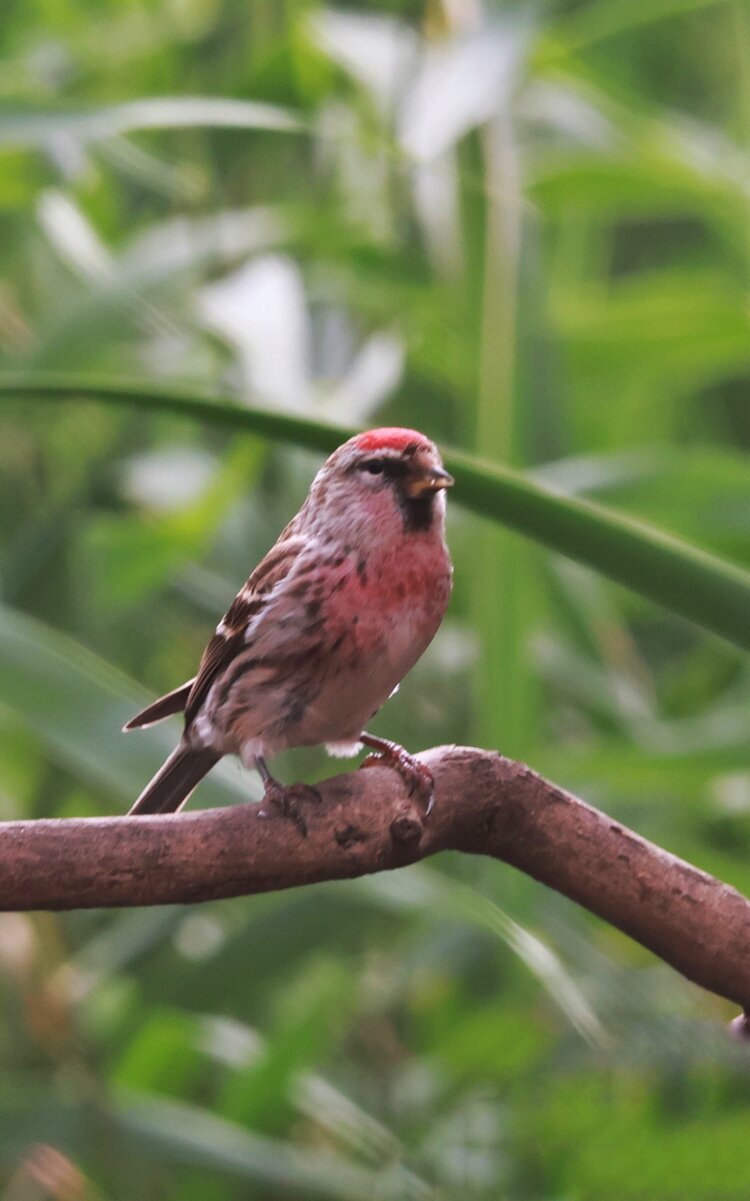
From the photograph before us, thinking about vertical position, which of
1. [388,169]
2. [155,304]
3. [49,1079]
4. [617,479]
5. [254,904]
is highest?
[388,169]

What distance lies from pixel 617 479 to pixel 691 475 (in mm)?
92

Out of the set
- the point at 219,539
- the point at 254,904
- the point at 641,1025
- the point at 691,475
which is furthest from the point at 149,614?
the point at 641,1025

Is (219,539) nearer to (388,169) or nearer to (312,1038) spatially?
(388,169)

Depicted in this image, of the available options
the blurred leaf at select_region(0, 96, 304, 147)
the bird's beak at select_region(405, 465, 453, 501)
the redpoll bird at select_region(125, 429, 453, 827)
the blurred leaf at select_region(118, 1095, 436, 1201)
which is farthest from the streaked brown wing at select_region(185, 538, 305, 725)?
the blurred leaf at select_region(118, 1095, 436, 1201)

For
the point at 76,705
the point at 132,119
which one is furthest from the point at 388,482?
the point at 132,119

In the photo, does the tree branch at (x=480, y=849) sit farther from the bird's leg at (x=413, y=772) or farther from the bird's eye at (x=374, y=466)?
the bird's eye at (x=374, y=466)

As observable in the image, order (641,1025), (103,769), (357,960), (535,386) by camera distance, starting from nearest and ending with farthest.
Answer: (103,769), (641,1025), (535,386), (357,960)

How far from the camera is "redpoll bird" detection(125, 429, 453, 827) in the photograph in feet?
3.19

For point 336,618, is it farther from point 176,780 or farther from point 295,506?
point 295,506

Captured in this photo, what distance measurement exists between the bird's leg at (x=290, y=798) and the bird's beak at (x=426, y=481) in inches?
8.0

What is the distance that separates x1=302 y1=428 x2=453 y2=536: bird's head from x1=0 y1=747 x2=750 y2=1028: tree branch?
174 mm

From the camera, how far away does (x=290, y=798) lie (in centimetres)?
87

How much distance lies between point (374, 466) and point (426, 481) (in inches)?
2.4

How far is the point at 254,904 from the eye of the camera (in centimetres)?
186
